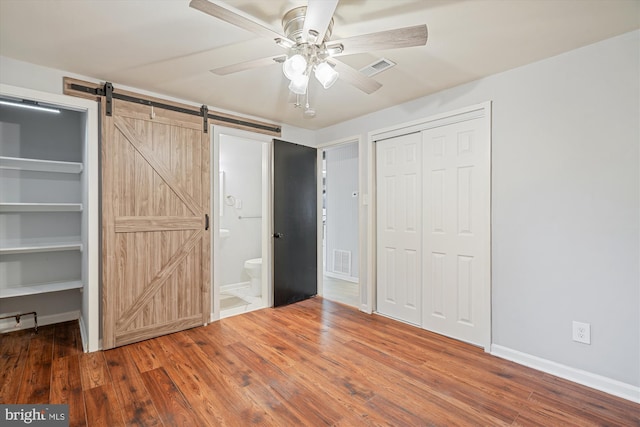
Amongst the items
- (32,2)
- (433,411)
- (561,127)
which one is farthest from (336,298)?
(32,2)

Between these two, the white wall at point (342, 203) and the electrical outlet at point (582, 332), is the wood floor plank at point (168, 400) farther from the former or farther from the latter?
the white wall at point (342, 203)

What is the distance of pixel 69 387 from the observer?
2.07 meters

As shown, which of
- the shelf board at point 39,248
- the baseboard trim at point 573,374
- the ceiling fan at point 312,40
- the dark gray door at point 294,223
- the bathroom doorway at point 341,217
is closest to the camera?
the ceiling fan at point 312,40

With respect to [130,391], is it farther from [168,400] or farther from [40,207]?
[40,207]

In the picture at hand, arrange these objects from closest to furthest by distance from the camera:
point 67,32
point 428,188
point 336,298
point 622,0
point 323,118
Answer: point 622,0, point 67,32, point 428,188, point 323,118, point 336,298

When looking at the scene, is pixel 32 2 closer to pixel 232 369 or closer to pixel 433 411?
pixel 232 369

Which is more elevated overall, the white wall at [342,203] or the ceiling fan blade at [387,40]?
the ceiling fan blade at [387,40]

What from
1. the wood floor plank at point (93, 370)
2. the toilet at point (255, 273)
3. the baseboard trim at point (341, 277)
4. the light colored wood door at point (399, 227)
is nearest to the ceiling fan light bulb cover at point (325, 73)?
the light colored wood door at point (399, 227)

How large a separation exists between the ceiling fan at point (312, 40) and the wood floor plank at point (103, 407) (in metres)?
2.15

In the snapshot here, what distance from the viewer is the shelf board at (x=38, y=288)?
9.14 feet

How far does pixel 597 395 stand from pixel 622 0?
2.42 metres

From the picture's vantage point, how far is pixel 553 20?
6.05 feet

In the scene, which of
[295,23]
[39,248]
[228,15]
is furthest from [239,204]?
[228,15]

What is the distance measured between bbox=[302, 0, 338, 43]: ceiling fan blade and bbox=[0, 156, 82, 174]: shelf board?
289cm
